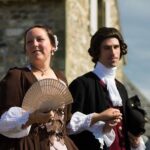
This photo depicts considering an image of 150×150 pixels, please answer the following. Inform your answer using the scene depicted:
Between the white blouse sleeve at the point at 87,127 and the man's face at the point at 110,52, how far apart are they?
0.40m

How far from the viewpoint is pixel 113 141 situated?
13.5 ft

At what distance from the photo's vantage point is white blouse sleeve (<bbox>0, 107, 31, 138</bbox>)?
3.49 metres

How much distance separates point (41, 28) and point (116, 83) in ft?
2.60

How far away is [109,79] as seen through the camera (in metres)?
4.26

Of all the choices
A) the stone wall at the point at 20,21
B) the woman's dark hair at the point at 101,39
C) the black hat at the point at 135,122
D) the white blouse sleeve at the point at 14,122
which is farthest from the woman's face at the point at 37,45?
the stone wall at the point at 20,21

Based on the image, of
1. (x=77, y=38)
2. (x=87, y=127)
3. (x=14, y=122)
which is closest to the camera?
(x=14, y=122)

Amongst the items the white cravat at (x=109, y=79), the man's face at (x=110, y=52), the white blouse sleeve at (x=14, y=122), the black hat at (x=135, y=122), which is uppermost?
the man's face at (x=110, y=52)

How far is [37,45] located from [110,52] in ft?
2.11

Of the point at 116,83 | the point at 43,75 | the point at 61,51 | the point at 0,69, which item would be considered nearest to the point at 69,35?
the point at 61,51

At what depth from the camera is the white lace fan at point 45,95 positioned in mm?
3521

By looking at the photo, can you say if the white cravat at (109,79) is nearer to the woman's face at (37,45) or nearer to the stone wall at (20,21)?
the woman's face at (37,45)

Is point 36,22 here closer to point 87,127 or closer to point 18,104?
point 87,127

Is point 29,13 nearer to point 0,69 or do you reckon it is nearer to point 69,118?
point 0,69

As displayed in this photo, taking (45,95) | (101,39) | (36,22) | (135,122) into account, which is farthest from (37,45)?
(36,22)
